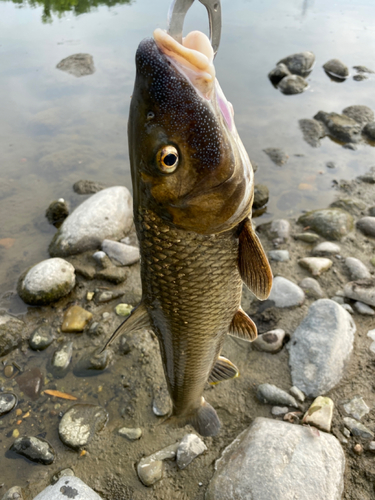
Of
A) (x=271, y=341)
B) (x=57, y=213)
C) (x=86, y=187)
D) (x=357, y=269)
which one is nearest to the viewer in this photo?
(x=271, y=341)

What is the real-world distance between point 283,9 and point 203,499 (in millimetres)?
18652

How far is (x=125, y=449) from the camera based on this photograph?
10.4ft

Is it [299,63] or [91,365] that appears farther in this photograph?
[299,63]

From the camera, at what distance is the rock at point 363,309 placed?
154 inches

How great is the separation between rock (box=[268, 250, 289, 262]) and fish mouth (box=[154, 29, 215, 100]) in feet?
11.8

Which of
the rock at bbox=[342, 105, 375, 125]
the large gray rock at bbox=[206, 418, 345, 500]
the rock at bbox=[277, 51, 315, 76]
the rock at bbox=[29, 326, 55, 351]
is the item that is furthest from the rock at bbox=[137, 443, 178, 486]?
the rock at bbox=[277, 51, 315, 76]

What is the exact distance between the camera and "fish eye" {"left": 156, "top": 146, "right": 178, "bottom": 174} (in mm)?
1522

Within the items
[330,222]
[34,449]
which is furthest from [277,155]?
[34,449]

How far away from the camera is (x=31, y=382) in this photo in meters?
3.60

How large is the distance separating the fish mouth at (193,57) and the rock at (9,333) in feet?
11.7

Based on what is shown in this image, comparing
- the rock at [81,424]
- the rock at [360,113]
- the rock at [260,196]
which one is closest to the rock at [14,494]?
the rock at [81,424]

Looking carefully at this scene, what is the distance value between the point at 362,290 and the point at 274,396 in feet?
5.57

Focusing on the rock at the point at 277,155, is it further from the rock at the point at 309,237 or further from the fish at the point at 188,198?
the fish at the point at 188,198

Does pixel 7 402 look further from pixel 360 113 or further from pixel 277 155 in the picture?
pixel 360 113
